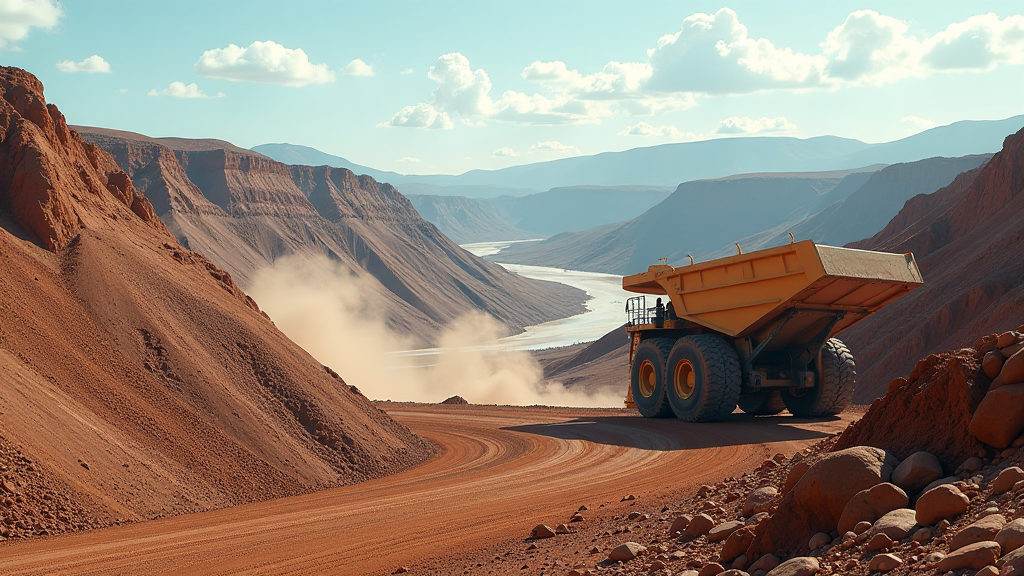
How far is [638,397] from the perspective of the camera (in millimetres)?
22125

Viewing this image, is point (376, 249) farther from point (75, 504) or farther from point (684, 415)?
point (75, 504)

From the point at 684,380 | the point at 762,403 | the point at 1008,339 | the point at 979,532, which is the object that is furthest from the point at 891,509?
the point at 762,403

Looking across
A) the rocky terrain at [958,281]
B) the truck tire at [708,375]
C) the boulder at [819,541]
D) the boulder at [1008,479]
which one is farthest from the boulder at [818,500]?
the rocky terrain at [958,281]

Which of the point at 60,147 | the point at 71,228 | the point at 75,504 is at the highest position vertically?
the point at 60,147

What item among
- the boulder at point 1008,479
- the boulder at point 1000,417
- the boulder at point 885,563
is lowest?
the boulder at point 885,563

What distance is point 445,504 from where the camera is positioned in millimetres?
12391

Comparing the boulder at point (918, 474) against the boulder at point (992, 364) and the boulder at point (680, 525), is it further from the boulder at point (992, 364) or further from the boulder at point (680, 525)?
the boulder at point (680, 525)

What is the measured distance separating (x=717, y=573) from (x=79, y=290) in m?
12.1

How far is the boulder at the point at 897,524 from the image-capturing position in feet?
19.3

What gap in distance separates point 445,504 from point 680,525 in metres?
4.88

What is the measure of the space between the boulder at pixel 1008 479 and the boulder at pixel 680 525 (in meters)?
2.92

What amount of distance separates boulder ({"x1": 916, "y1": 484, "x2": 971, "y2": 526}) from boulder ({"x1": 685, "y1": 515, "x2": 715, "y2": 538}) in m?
2.31

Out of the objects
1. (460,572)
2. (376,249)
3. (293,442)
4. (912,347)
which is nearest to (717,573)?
(460,572)

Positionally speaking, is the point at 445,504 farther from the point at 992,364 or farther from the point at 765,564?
the point at 992,364
